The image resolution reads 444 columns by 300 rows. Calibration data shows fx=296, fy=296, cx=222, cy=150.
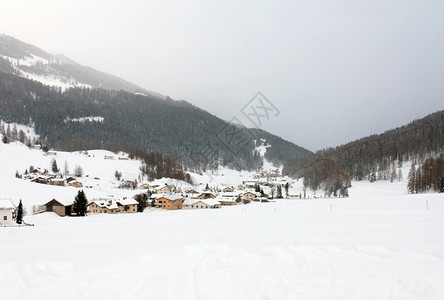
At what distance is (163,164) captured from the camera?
10188 centimetres

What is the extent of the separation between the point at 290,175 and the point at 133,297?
12996cm

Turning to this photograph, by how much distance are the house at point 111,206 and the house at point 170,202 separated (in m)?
6.32

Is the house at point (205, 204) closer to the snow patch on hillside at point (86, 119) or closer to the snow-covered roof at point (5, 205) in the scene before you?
the snow-covered roof at point (5, 205)

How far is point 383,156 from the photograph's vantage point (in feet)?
308

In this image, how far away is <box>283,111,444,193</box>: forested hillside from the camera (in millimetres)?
83062

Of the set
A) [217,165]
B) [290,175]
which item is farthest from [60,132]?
[290,175]

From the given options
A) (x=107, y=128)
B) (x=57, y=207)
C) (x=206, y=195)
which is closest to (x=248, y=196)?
(x=206, y=195)

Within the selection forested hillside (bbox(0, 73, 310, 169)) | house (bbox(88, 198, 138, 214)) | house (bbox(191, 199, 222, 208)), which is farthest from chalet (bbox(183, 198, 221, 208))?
forested hillside (bbox(0, 73, 310, 169))

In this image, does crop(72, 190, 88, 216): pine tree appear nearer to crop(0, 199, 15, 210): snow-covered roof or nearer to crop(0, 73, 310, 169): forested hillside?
crop(0, 199, 15, 210): snow-covered roof

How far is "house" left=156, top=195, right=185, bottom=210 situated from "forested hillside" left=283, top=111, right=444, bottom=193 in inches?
1714

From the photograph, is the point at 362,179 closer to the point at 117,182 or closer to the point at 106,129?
the point at 117,182

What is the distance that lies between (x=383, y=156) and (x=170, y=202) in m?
73.8

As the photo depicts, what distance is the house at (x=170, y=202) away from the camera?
51156mm

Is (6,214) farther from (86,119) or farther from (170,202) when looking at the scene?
(86,119)
